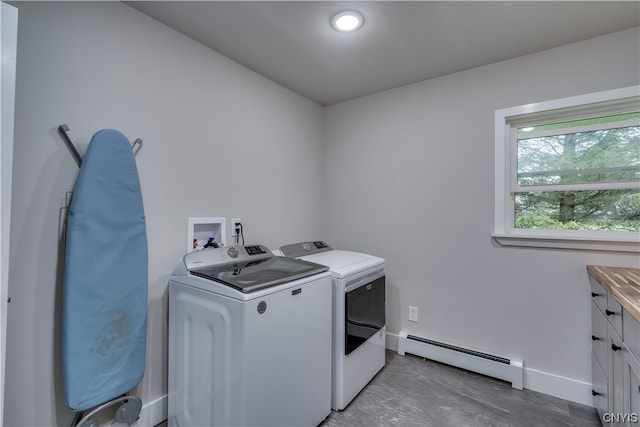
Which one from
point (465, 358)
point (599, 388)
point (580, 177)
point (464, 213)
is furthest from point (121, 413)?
point (580, 177)

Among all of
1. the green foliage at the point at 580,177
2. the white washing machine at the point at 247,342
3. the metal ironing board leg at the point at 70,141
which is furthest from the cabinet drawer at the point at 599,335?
the metal ironing board leg at the point at 70,141

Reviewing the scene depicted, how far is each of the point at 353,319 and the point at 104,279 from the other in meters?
1.46

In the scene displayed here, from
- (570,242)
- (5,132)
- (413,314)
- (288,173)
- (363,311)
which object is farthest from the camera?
(288,173)

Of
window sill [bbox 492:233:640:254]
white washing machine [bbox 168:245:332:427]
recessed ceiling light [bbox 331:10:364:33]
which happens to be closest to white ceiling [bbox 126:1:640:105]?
recessed ceiling light [bbox 331:10:364:33]

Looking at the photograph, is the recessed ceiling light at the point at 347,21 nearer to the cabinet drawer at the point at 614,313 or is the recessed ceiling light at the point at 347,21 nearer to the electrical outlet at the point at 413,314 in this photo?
the cabinet drawer at the point at 614,313

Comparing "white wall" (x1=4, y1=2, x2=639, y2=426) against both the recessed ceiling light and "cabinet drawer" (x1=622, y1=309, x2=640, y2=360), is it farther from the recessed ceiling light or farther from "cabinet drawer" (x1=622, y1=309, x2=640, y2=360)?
the recessed ceiling light

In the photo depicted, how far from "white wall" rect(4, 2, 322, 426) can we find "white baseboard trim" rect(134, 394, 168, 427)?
0.04m

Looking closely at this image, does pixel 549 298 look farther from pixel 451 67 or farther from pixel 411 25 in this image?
pixel 411 25

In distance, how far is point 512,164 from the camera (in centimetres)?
220

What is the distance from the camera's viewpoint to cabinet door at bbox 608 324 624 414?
1.27 m

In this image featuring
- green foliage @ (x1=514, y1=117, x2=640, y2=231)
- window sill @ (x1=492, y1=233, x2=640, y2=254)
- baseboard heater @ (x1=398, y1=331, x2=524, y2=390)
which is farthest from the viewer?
baseboard heater @ (x1=398, y1=331, x2=524, y2=390)

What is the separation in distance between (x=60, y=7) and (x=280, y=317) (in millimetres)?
1868

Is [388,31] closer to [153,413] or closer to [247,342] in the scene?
[247,342]

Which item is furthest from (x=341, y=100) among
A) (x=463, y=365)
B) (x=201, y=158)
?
(x=463, y=365)
